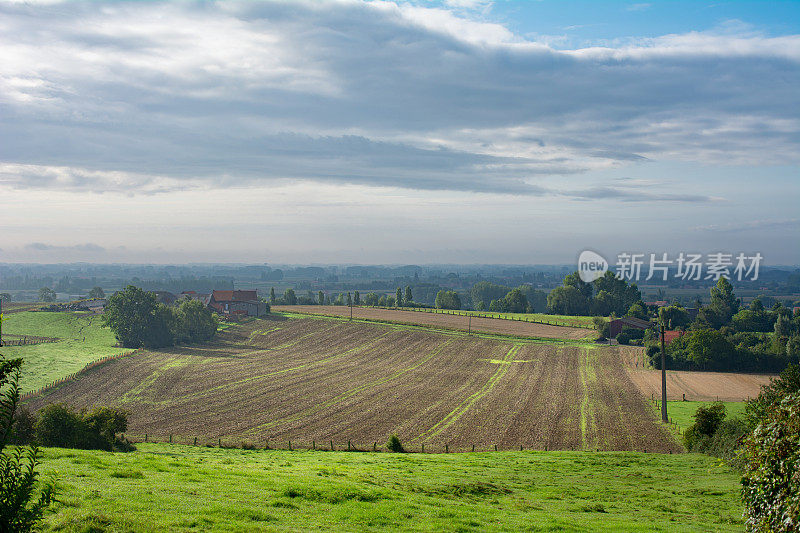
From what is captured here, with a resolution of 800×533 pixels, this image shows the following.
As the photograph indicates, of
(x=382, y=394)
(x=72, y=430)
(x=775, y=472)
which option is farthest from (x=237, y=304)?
(x=775, y=472)

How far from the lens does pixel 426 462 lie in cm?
3378

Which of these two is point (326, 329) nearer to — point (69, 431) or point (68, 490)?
point (69, 431)

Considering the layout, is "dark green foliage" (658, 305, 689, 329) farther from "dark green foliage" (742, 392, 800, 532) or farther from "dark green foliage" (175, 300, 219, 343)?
"dark green foliage" (742, 392, 800, 532)

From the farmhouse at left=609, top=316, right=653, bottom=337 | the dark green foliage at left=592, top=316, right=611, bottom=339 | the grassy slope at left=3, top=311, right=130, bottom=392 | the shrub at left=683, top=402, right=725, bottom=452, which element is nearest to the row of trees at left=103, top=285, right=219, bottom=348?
the grassy slope at left=3, top=311, right=130, bottom=392

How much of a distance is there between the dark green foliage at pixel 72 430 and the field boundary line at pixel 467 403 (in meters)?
24.1

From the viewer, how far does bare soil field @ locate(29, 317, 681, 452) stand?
162 ft

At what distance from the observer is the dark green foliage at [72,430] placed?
31.8 m

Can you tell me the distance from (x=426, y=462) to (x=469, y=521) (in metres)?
15.1

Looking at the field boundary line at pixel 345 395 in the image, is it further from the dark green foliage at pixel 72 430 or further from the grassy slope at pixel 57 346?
the grassy slope at pixel 57 346

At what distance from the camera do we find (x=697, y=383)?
79.1 meters

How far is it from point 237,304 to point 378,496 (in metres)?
133

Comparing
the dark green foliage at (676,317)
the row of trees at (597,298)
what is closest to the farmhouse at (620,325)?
the dark green foliage at (676,317)

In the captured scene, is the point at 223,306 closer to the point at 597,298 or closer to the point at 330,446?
the point at 330,446

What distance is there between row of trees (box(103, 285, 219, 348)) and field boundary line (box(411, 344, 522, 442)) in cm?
6251
